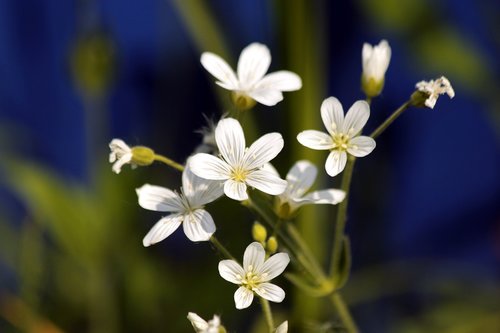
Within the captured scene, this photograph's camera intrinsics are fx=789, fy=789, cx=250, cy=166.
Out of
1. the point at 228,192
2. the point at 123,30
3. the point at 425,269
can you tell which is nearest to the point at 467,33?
the point at 425,269

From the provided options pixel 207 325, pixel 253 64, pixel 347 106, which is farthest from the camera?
pixel 347 106

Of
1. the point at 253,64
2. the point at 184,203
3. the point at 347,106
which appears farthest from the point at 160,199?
the point at 347,106

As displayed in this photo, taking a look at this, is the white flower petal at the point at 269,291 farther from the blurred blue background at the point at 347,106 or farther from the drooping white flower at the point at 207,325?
the blurred blue background at the point at 347,106

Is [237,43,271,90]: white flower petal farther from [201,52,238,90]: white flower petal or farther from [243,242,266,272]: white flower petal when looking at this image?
[243,242,266,272]: white flower petal

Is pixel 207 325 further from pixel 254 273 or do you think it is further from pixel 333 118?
pixel 333 118

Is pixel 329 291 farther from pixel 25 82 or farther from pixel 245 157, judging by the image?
pixel 25 82

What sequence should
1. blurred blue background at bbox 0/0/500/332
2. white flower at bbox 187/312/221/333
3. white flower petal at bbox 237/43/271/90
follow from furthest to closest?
blurred blue background at bbox 0/0/500/332 < white flower petal at bbox 237/43/271/90 < white flower at bbox 187/312/221/333

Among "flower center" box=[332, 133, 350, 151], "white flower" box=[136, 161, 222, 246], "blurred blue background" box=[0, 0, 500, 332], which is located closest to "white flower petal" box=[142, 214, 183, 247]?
"white flower" box=[136, 161, 222, 246]
